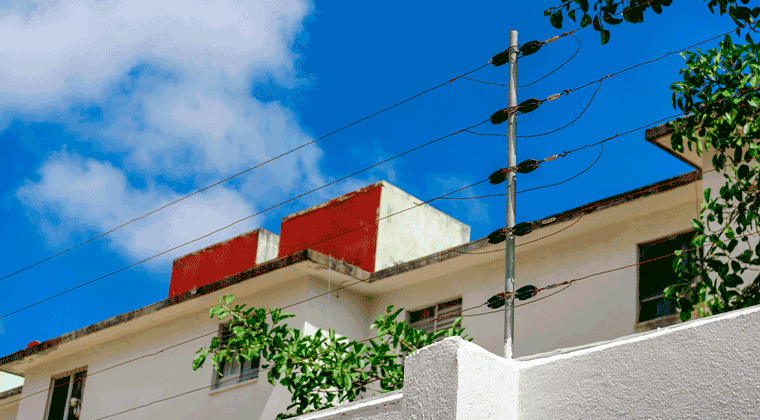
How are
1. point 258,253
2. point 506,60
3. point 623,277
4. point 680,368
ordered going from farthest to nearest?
point 258,253, point 623,277, point 506,60, point 680,368

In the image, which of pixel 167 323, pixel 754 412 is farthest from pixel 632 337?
pixel 167 323

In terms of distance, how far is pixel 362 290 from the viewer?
17.5 meters

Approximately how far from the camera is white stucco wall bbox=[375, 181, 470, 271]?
1859cm

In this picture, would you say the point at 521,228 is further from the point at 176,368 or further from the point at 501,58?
the point at 176,368

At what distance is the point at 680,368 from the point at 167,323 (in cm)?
1564

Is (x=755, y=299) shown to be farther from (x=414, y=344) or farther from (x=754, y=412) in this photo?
(x=754, y=412)

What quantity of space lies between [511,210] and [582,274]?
8.51 m

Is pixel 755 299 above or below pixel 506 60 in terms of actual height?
below

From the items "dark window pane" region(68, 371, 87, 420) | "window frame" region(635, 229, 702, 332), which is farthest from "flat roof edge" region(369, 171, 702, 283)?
"dark window pane" region(68, 371, 87, 420)

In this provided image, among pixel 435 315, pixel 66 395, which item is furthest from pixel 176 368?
pixel 435 315

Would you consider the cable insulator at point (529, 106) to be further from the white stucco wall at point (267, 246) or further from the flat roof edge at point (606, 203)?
the white stucco wall at point (267, 246)

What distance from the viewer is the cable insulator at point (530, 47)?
7.29 m

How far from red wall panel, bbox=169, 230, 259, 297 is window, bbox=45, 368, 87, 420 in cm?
279

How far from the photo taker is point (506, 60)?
23.9 feet
